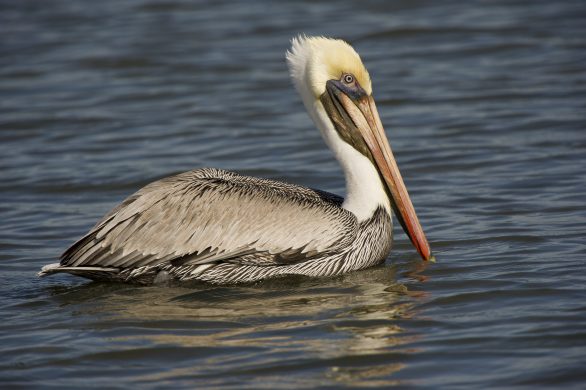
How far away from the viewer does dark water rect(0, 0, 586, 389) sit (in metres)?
5.21

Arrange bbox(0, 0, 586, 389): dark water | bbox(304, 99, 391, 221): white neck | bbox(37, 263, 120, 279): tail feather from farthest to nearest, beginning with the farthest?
bbox(304, 99, 391, 221): white neck → bbox(37, 263, 120, 279): tail feather → bbox(0, 0, 586, 389): dark water

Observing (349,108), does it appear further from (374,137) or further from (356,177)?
(356,177)

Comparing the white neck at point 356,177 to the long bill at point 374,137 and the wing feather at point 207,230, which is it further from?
the wing feather at point 207,230

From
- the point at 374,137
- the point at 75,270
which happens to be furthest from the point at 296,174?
the point at 75,270

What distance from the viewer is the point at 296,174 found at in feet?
30.1

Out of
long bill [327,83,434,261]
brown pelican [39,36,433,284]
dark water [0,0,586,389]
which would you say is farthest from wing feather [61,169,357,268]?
long bill [327,83,434,261]

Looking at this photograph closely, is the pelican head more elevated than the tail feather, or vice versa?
the pelican head

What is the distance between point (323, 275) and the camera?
654cm

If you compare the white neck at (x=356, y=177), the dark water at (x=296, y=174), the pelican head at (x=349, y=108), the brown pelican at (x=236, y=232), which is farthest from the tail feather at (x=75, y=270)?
the pelican head at (x=349, y=108)

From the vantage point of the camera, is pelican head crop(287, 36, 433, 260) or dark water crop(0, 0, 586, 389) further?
A: pelican head crop(287, 36, 433, 260)

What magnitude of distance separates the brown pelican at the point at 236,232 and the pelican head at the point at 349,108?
0.05 feet

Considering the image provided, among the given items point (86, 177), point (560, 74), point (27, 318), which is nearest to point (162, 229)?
point (27, 318)

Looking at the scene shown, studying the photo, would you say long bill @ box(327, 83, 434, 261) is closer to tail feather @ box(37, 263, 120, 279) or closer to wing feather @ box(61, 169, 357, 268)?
wing feather @ box(61, 169, 357, 268)

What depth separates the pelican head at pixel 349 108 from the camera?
22.3ft
